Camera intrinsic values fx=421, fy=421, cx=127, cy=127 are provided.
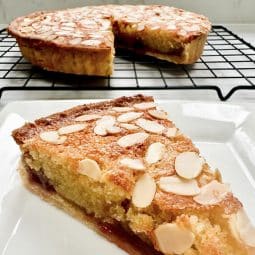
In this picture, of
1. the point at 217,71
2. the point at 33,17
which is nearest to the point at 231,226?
the point at 217,71

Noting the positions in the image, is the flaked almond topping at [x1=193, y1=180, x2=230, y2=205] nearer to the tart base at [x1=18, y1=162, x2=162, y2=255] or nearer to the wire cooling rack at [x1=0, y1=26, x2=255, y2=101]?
the tart base at [x1=18, y1=162, x2=162, y2=255]

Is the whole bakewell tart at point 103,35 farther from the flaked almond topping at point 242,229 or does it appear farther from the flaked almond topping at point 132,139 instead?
the flaked almond topping at point 242,229

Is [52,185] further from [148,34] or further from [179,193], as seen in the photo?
[148,34]

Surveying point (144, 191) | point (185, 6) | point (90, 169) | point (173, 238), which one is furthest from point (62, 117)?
point (185, 6)

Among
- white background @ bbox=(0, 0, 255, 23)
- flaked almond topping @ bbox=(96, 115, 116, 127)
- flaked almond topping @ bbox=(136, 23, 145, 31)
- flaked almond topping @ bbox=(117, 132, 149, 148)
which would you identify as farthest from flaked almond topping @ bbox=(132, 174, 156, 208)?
white background @ bbox=(0, 0, 255, 23)

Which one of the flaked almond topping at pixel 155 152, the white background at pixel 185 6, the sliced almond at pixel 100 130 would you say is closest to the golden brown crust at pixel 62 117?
the sliced almond at pixel 100 130
